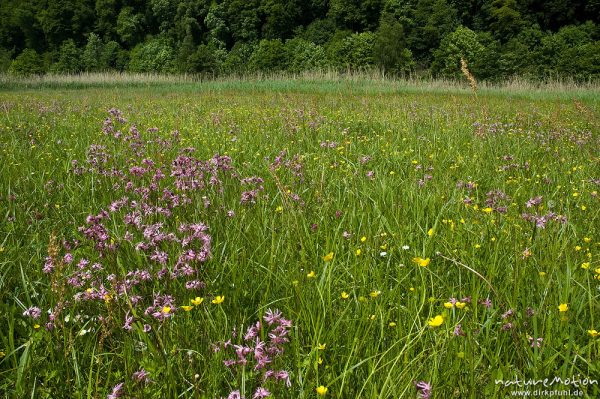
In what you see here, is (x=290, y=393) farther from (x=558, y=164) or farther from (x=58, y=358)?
(x=558, y=164)

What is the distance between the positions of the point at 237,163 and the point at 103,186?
1.24 meters

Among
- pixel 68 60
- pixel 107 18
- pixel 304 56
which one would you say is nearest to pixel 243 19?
pixel 304 56

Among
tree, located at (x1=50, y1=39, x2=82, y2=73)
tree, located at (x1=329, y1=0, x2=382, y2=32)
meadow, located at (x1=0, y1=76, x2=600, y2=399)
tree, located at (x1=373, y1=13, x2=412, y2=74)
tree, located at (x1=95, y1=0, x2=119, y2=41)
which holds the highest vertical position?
tree, located at (x1=95, y1=0, x2=119, y2=41)

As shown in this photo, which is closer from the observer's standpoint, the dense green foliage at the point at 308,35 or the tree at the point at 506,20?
the dense green foliage at the point at 308,35

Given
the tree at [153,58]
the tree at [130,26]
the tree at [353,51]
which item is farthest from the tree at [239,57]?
the tree at [130,26]

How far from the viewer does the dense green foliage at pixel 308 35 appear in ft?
108

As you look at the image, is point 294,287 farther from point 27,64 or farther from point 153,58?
point 27,64

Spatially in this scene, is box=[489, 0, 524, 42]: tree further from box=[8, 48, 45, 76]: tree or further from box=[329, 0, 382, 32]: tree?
box=[8, 48, 45, 76]: tree

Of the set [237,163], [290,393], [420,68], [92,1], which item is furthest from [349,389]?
[92,1]

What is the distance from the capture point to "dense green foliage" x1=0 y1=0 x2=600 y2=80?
108 feet

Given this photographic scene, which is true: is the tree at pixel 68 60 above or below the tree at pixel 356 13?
below

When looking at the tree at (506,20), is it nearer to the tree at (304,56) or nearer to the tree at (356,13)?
the tree at (356,13)

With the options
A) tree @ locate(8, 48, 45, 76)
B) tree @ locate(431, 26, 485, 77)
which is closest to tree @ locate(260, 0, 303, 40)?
Result: tree @ locate(431, 26, 485, 77)

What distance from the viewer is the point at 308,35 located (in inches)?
1769
